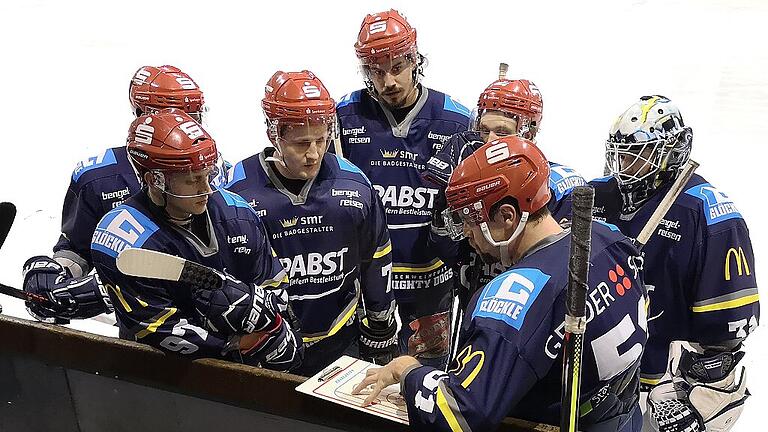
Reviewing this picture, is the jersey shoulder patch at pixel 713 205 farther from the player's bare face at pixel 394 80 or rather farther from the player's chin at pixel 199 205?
the player's chin at pixel 199 205

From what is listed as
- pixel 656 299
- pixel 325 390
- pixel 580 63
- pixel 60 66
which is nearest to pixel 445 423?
pixel 325 390

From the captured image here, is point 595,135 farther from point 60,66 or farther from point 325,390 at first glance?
point 60,66

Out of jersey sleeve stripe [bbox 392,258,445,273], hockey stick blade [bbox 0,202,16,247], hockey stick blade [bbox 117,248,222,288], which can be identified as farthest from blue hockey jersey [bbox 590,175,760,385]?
hockey stick blade [bbox 0,202,16,247]

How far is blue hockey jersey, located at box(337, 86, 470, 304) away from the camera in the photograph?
9.92 feet

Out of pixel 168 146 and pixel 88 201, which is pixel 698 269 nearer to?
pixel 168 146

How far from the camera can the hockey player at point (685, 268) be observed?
235cm

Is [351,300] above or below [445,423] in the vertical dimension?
below

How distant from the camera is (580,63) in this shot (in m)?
6.85

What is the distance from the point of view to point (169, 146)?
7.11 ft

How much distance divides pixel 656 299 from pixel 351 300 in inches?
38.1

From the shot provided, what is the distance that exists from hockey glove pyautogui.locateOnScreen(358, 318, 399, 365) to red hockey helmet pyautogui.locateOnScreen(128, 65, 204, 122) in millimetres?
957

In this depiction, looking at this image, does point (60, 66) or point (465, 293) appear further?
point (60, 66)

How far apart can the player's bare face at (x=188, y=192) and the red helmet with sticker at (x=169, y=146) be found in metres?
0.02

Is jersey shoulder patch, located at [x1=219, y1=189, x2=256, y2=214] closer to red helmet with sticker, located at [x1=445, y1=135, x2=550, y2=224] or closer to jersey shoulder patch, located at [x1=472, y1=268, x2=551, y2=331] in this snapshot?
red helmet with sticker, located at [x1=445, y1=135, x2=550, y2=224]
